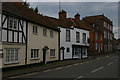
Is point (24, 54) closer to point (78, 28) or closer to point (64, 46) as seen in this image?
point (64, 46)

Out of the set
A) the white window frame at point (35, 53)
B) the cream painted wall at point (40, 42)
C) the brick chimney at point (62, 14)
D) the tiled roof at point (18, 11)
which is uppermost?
the brick chimney at point (62, 14)

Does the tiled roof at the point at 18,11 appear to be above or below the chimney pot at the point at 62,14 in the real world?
below

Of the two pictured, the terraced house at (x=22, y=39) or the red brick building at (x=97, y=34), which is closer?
the terraced house at (x=22, y=39)

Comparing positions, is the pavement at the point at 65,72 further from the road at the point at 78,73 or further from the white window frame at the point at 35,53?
the white window frame at the point at 35,53

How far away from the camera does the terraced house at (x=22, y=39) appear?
14.0 metres

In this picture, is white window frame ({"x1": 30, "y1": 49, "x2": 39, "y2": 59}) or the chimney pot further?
the chimney pot

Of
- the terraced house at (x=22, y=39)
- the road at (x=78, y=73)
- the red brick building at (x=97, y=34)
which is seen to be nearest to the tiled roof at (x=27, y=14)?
the terraced house at (x=22, y=39)

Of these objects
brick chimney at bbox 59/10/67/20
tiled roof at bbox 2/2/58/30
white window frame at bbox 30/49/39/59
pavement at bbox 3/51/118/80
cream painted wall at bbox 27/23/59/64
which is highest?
brick chimney at bbox 59/10/67/20

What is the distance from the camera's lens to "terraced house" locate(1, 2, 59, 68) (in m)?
14.0

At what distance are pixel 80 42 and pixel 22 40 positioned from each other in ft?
60.1

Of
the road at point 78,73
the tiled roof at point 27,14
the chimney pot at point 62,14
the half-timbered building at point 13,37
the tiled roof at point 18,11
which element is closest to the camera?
the road at point 78,73

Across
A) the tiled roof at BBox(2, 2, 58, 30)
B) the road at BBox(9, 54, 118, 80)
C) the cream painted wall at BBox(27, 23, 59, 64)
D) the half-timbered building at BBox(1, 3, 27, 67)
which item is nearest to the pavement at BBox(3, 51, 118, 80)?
the road at BBox(9, 54, 118, 80)

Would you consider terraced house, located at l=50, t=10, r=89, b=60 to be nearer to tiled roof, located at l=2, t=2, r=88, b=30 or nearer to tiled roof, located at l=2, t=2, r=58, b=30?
tiled roof, located at l=2, t=2, r=88, b=30

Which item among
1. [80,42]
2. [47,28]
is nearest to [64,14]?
[80,42]
